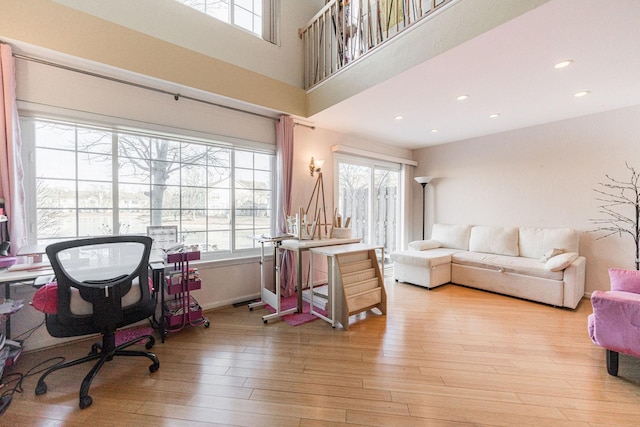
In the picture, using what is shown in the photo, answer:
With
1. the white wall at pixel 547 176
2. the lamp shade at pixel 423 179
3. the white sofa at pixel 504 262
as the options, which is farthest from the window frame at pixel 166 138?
the white wall at pixel 547 176

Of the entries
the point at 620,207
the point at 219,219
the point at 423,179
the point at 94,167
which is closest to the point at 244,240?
the point at 219,219

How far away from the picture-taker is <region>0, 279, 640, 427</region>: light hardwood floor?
1.46 m

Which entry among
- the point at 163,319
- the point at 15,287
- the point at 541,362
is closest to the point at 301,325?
the point at 163,319

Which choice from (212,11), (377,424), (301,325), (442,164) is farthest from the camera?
(442,164)

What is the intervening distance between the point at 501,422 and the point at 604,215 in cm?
350

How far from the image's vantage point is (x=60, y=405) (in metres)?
1.55

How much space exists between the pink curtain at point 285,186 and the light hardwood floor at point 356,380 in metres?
0.85

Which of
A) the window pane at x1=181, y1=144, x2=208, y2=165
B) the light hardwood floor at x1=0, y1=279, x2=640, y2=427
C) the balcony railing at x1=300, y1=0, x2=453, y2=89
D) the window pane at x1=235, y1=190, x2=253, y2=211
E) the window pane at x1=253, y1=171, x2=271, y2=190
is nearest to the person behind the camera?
the light hardwood floor at x1=0, y1=279, x2=640, y2=427

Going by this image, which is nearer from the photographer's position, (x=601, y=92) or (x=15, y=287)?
(x=15, y=287)

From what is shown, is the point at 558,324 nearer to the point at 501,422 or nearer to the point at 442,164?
the point at 501,422

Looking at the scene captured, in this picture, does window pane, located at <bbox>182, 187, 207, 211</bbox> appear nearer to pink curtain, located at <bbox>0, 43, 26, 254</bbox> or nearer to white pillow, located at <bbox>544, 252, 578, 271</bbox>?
pink curtain, located at <bbox>0, 43, 26, 254</bbox>

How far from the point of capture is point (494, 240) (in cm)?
402

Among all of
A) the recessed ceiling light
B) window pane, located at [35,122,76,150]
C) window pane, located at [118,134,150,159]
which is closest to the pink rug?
window pane, located at [118,134,150,159]

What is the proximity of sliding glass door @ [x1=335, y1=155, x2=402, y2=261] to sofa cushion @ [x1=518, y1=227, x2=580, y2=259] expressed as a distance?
2.05 meters
